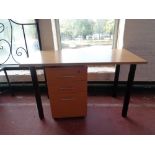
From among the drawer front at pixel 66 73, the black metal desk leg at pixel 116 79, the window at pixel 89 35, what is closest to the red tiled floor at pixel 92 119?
the black metal desk leg at pixel 116 79

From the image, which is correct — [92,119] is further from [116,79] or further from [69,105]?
[116,79]

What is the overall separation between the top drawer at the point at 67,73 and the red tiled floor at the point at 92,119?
60cm

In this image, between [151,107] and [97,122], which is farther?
[151,107]

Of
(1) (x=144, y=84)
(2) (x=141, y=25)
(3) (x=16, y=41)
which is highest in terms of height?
(2) (x=141, y=25)

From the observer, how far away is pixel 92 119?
72.8 inches

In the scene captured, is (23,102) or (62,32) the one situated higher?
(62,32)

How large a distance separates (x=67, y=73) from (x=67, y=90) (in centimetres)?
21

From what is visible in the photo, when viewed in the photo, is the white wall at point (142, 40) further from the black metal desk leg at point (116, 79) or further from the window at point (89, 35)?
the window at point (89, 35)

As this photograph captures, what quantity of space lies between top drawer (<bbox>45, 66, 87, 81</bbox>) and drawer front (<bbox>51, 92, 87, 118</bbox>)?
0.72 ft

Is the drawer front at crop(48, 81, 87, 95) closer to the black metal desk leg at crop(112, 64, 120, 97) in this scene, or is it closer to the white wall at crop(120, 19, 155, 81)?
the black metal desk leg at crop(112, 64, 120, 97)
